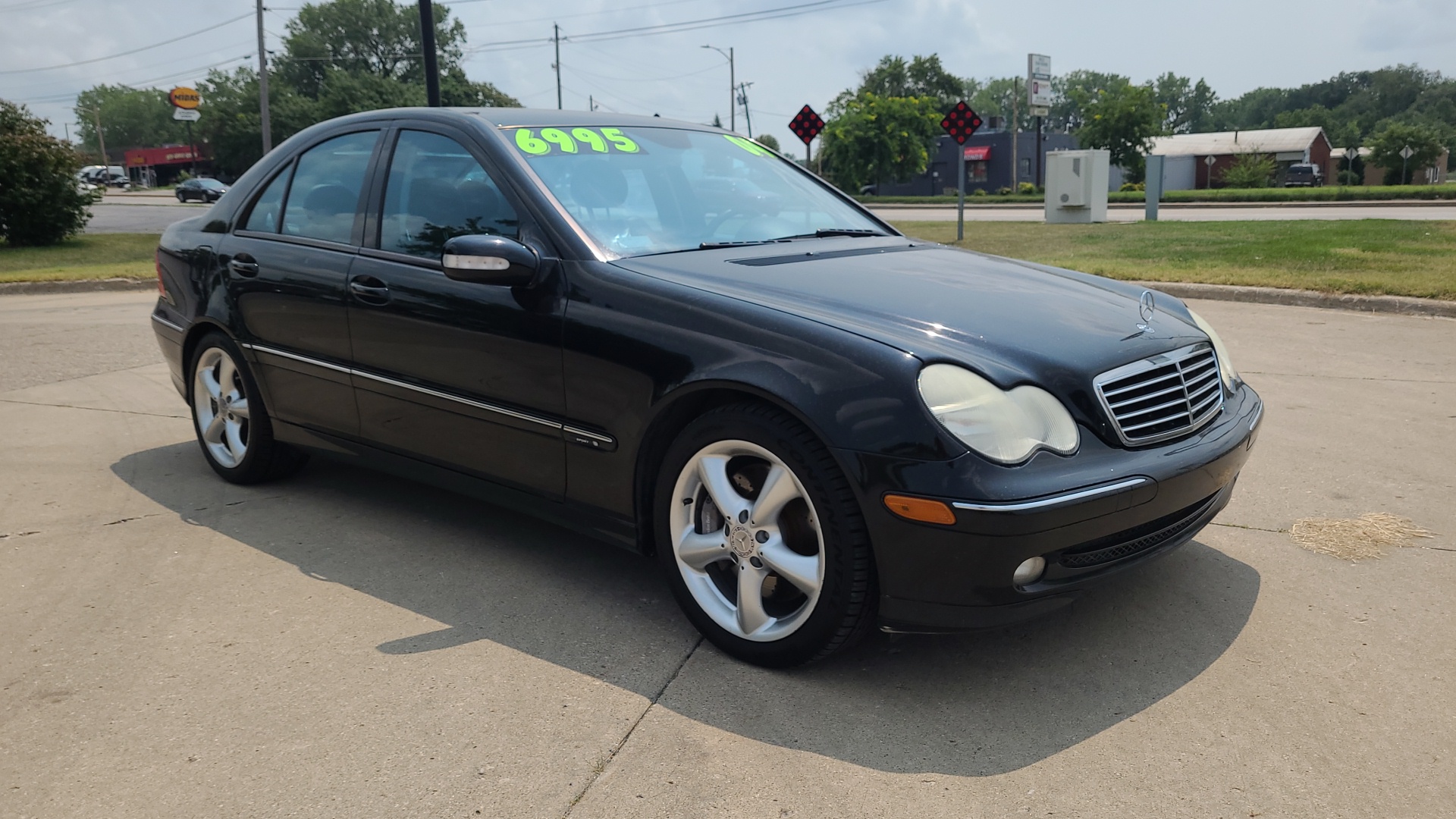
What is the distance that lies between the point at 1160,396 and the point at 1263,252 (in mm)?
11494

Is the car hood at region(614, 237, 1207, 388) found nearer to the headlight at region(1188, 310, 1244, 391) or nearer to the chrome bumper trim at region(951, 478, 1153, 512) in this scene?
the headlight at region(1188, 310, 1244, 391)

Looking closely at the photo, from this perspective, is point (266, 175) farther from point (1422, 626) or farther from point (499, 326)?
point (1422, 626)

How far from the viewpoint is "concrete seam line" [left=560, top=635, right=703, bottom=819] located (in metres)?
2.39

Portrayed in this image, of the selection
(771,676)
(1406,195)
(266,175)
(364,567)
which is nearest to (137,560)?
(364,567)

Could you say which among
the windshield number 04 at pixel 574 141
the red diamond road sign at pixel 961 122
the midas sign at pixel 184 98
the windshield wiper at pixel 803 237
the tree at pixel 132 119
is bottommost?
the windshield wiper at pixel 803 237

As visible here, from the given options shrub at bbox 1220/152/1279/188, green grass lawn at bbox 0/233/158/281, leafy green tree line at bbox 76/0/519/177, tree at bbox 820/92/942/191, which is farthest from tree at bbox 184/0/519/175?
green grass lawn at bbox 0/233/158/281

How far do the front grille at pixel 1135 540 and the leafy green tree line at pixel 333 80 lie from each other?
2497 inches

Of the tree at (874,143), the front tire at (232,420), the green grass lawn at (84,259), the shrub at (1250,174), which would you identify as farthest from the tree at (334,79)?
the front tire at (232,420)

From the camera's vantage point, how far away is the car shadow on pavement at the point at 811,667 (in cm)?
268

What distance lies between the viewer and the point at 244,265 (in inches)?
174

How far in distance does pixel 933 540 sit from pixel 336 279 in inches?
98.4

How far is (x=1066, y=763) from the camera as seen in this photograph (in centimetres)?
250

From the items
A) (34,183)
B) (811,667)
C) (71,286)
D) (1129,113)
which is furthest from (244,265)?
(1129,113)

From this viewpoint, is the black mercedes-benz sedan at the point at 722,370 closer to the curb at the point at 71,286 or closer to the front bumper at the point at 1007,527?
the front bumper at the point at 1007,527
